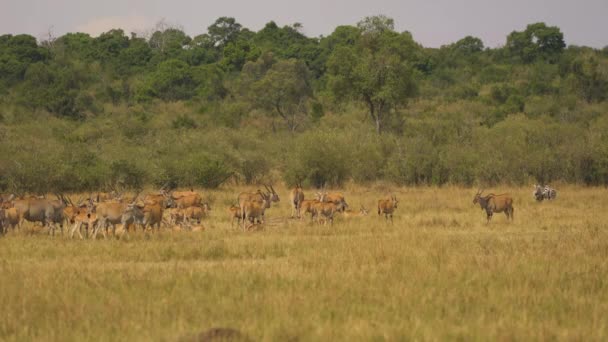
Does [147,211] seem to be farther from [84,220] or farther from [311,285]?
[311,285]

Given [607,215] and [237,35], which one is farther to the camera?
[237,35]

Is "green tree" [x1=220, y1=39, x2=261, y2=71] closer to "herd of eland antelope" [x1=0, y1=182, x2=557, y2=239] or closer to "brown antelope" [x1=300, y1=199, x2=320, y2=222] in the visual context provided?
"herd of eland antelope" [x1=0, y1=182, x2=557, y2=239]

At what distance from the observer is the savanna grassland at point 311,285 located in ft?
28.5

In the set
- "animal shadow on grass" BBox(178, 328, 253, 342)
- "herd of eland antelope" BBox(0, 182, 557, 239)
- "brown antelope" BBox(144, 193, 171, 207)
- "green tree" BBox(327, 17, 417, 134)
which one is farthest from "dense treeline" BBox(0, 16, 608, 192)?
"animal shadow on grass" BBox(178, 328, 253, 342)

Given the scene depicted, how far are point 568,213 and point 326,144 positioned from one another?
14810mm

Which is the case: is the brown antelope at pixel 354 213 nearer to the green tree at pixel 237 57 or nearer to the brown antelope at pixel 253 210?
the brown antelope at pixel 253 210

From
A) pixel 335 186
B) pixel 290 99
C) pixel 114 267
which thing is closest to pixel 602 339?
pixel 114 267

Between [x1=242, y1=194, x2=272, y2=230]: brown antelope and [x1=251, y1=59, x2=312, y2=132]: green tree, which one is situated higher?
[x1=251, y1=59, x2=312, y2=132]: green tree

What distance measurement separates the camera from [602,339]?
8117 millimetres

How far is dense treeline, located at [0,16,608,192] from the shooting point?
34781 mm

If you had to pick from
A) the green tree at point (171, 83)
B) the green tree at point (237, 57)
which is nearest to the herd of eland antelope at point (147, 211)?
the green tree at point (171, 83)

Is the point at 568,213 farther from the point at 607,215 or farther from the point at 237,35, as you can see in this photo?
the point at 237,35

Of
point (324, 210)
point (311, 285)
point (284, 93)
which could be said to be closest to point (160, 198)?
point (324, 210)

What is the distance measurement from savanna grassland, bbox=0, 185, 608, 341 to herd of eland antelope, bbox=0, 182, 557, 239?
0.47 metres
